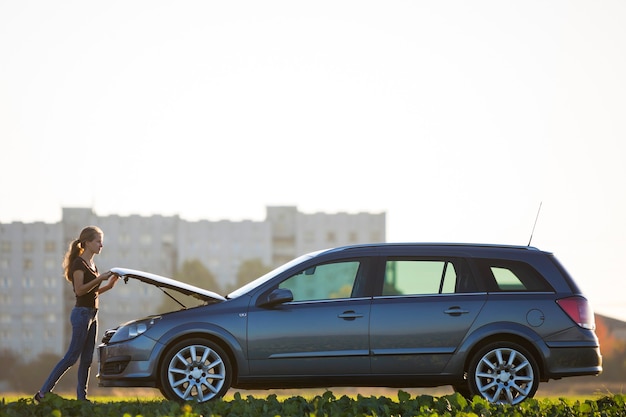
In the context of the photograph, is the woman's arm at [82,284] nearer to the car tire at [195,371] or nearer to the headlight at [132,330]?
the headlight at [132,330]

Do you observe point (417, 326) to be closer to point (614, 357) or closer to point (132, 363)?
point (132, 363)

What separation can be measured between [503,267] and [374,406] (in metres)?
Answer: 2.49

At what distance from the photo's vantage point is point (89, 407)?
10.9 m

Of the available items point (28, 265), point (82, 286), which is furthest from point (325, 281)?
point (28, 265)

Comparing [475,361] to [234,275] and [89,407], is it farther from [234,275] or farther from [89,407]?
[234,275]

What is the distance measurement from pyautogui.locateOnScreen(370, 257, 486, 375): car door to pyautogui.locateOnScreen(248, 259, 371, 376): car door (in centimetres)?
15

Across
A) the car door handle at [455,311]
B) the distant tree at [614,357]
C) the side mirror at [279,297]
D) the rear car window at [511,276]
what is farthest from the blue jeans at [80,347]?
the distant tree at [614,357]

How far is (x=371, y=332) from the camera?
1198cm

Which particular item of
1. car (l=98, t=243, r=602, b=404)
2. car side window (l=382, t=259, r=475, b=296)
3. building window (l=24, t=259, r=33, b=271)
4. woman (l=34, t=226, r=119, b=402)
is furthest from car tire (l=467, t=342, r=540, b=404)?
Answer: building window (l=24, t=259, r=33, b=271)

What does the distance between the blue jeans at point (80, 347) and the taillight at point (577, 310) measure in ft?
17.4

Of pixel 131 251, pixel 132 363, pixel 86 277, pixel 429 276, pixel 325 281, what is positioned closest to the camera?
pixel 132 363

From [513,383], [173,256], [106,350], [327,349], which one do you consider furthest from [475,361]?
[173,256]

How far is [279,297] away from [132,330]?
64.0 inches

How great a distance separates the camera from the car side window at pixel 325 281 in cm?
1209
